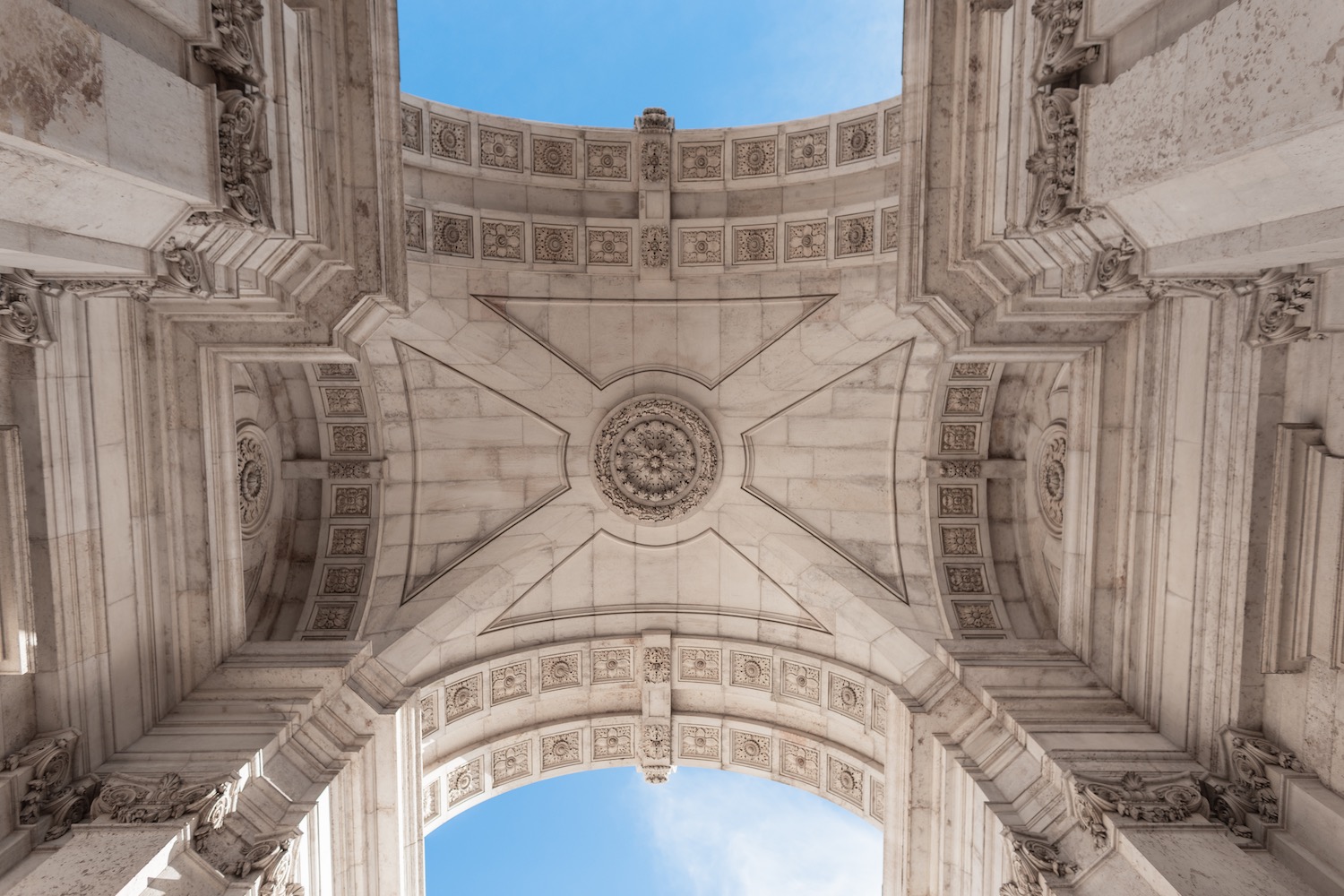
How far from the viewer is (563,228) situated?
1164 cm

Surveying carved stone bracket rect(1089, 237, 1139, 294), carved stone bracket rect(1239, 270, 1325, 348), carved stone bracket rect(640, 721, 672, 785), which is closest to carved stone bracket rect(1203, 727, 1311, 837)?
carved stone bracket rect(1239, 270, 1325, 348)

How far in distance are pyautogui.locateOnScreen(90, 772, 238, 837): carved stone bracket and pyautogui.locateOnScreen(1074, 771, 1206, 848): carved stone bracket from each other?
815cm

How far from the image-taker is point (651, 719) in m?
13.4

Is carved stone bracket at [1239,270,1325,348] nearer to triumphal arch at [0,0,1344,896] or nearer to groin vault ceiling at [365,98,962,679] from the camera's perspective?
triumphal arch at [0,0,1344,896]

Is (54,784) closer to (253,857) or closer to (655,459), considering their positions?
(253,857)

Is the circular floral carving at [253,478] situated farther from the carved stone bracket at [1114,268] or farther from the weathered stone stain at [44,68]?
the carved stone bracket at [1114,268]

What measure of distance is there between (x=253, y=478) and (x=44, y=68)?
Answer: 287 inches

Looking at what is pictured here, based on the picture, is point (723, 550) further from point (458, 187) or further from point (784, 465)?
point (458, 187)

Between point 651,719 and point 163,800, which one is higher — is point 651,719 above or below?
below

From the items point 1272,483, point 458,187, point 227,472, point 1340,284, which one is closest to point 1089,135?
point 1340,284

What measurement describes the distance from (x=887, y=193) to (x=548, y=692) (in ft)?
31.8

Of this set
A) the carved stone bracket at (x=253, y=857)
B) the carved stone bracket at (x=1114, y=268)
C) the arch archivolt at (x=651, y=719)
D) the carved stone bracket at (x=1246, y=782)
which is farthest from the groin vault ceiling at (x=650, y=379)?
the carved stone bracket at (x=1114, y=268)

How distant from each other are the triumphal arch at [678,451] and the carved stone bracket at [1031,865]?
0.13 feet

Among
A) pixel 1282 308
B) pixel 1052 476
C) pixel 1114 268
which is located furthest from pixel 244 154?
pixel 1052 476
